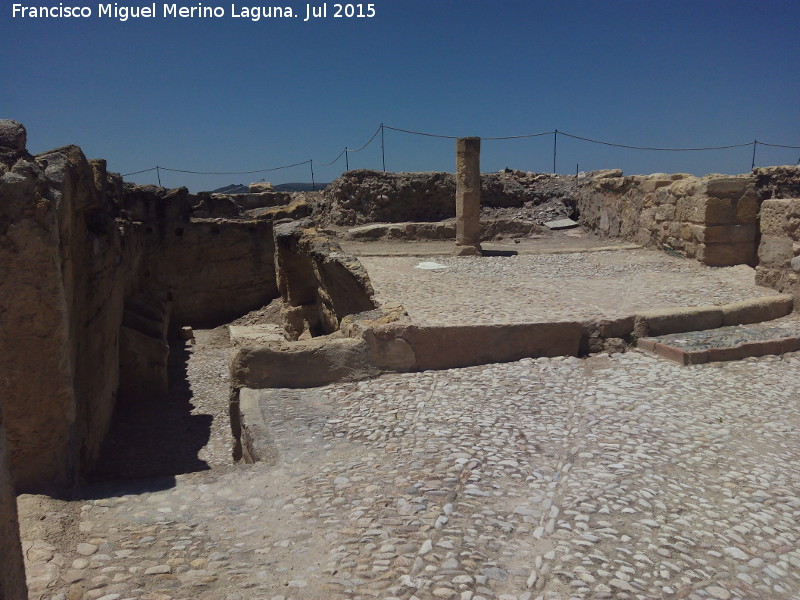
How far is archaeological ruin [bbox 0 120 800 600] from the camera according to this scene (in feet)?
13.0

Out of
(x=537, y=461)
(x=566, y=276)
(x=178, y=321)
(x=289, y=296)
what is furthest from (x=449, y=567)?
(x=178, y=321)

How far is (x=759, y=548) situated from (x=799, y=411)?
200 cm

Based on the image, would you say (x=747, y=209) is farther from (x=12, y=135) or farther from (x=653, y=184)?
(x=12, y=135)

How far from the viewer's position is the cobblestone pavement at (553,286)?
21.5 ft

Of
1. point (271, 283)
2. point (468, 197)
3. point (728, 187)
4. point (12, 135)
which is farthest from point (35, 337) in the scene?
point (271, 283)

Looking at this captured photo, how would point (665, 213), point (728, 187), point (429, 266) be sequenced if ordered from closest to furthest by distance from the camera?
point (728, 187), point (429, 266), point (665, 213)

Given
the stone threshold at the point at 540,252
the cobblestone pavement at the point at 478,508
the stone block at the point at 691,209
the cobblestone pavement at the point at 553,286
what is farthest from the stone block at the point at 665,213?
the cobblestone pavement at the point at 478,508

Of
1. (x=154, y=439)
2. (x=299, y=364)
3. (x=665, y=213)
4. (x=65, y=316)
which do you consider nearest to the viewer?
(x=65, y=316)

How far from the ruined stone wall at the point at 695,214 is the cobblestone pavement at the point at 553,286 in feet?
0.96

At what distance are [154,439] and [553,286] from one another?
5.62 metres

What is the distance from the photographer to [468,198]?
39.1 ft

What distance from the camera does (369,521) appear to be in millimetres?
3238

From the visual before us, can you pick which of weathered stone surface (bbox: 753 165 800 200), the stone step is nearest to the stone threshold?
weathered stone surface (bbox: 753 165 800 200)

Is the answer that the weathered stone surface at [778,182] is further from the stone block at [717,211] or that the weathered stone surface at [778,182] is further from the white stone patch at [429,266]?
the white stone patch at [429,266]
